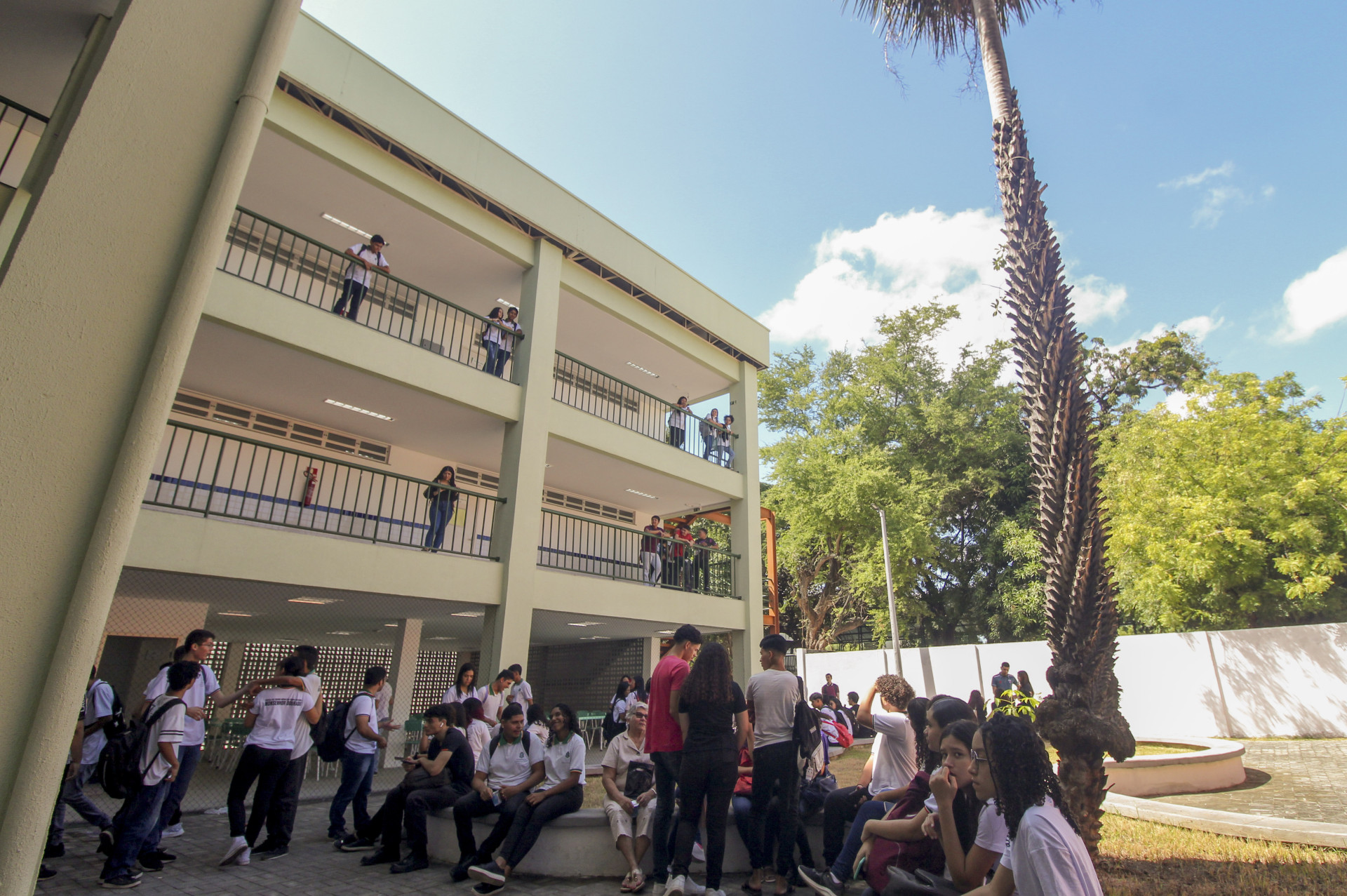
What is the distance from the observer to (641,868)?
5457mm

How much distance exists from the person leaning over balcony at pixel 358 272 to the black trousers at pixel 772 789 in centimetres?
863

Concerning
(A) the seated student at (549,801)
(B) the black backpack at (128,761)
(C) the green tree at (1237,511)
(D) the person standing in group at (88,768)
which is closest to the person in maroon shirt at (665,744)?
(A) the seated student at (549,801)

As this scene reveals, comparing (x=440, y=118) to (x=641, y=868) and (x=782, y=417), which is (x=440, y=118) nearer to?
(x=641, y=868)

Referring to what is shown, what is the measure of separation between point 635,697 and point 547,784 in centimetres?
476

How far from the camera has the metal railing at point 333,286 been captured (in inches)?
418

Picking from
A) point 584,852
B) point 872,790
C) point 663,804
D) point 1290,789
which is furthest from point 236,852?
point 1290,789

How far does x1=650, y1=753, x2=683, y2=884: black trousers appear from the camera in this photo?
496 cm

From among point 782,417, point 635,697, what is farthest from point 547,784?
point 782,417

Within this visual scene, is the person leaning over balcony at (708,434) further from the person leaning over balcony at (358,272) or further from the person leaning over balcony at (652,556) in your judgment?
the person leaning over balcony at (358,272)

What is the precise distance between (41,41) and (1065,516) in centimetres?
951

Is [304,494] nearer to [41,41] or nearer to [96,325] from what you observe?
[41,41]

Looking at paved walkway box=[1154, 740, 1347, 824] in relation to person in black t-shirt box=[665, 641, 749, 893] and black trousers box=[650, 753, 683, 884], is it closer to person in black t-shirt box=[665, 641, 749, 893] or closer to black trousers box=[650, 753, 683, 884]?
person in black t-shirt box=[665, 641, 749, 893]

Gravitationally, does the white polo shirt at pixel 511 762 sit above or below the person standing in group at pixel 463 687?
below

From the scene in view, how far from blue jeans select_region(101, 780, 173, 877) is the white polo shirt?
2.30 metres
